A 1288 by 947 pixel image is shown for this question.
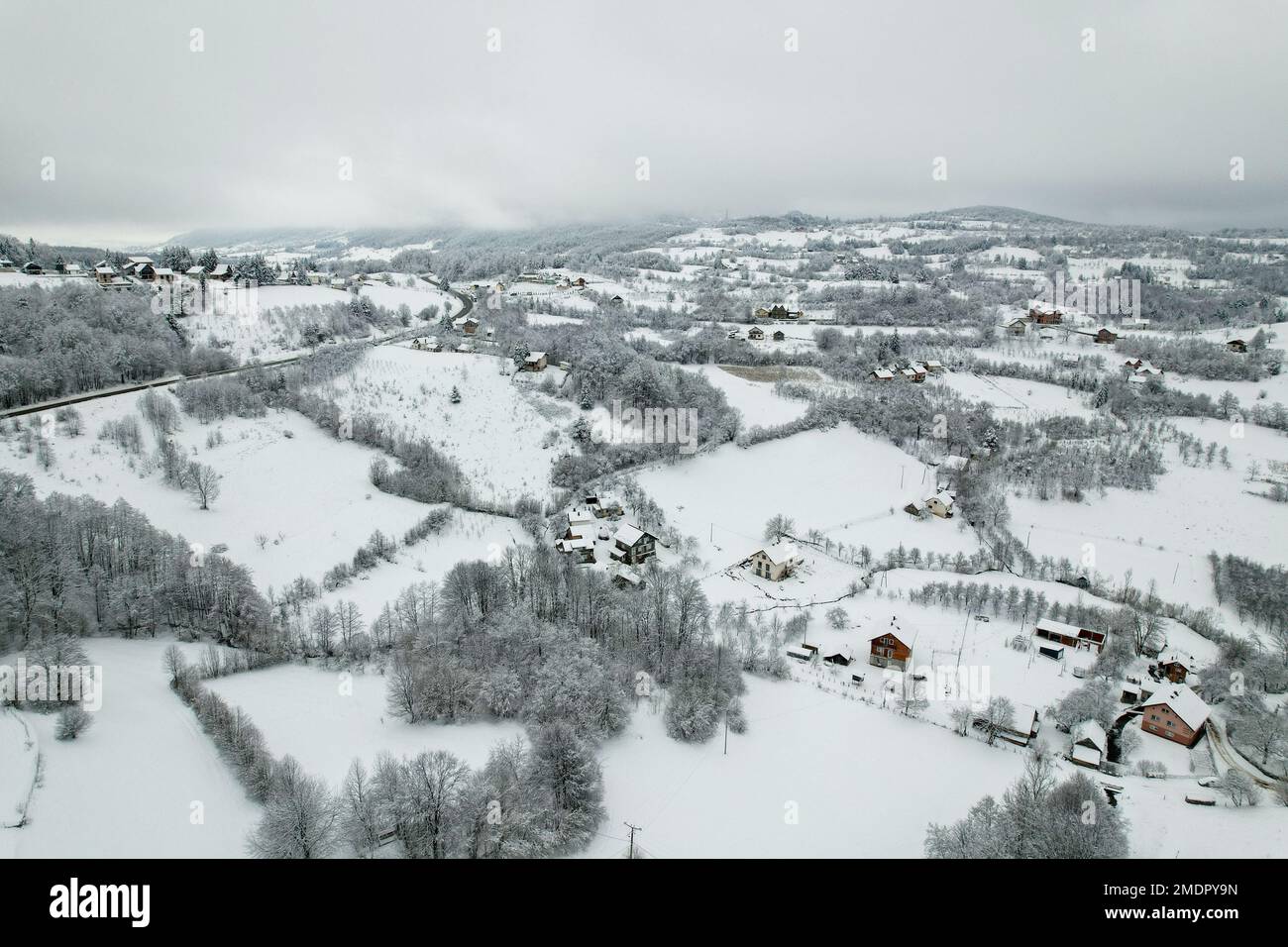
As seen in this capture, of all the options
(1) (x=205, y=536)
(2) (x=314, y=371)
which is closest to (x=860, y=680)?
(1) (x=205, y=536)

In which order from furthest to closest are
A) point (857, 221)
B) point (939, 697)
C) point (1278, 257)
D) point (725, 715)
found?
point (857, 221) → point (1278, 257) → point (939, 697) → point (725, 715)

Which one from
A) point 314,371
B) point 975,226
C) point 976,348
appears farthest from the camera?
point 975,226

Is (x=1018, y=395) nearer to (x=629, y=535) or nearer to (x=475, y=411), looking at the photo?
(x=629, y=535)

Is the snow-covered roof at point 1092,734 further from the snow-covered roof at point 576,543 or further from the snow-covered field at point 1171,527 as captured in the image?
the snow-covered roof at point 576,543

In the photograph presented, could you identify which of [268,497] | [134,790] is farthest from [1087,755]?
[268,497]

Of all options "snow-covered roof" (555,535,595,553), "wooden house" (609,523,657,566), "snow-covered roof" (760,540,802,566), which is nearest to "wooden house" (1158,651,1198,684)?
"snow-covered roof" (760,540,802,566)

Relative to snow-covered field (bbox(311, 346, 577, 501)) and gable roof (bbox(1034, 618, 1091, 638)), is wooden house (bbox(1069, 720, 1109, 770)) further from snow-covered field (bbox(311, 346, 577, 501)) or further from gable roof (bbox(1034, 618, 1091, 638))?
snow-covered field (bbox(311, 346, 577, 501))
